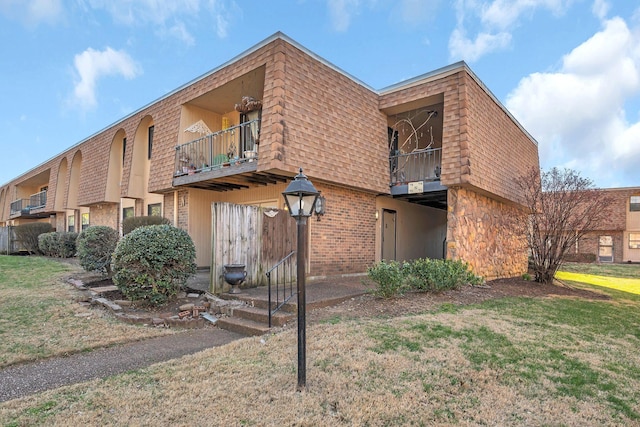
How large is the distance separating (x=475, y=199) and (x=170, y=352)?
9.07 meters

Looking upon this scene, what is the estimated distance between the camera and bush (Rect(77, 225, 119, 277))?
9.45 meters

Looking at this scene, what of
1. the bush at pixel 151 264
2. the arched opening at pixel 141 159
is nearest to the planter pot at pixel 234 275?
the bush at pixel 151 264

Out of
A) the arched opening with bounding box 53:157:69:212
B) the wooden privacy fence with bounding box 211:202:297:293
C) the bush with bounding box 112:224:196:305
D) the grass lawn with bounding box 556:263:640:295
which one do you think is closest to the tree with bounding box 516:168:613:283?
the grass lawn with bounding box 556:263:640:295

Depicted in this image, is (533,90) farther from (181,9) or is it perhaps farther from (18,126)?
(18,126)

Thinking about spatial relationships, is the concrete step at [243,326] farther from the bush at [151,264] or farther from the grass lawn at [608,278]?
the grass lawn at [608,278]

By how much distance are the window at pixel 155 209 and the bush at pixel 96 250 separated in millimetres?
3941

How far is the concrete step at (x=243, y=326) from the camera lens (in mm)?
5670

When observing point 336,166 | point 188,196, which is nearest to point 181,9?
point 188,196

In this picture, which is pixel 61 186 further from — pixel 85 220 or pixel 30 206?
pixel 30 206

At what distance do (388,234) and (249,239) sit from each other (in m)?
6.11

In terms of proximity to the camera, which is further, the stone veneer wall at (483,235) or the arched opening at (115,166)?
the arched opening at (115,166)

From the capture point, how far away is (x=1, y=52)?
18.3 m

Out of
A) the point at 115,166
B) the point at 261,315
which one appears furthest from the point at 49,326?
the point at 115,166

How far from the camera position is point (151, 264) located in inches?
261
